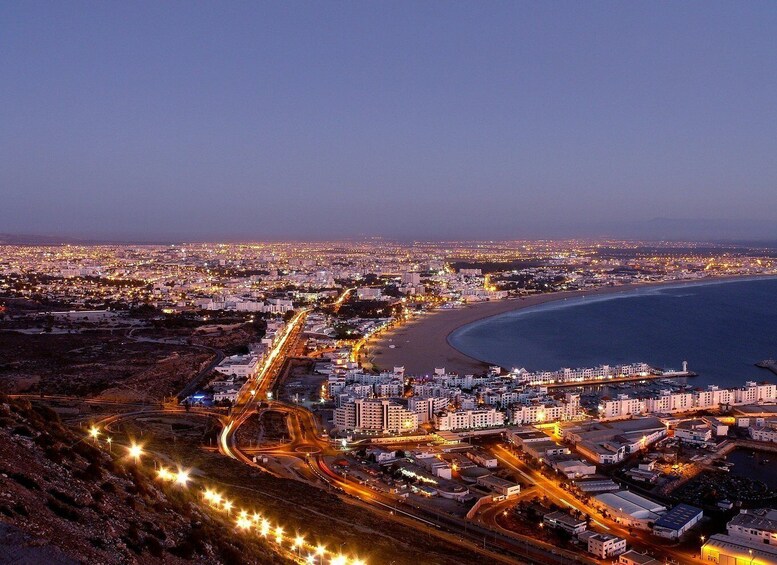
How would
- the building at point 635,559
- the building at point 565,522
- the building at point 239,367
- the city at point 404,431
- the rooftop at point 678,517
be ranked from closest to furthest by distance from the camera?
the building at point 635,559, the city at point 404,431, the building at point 565,522, the rooftop at point 678,517, the building at point 239,367

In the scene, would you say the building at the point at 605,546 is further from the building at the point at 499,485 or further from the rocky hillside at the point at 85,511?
the rocky hillside at the point at 85,511

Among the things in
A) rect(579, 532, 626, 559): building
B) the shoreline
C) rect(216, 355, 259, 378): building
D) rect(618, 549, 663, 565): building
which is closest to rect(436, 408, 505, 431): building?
the shoreline

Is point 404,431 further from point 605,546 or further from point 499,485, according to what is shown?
point 605,546

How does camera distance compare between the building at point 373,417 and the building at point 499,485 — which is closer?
the building at point 499,485

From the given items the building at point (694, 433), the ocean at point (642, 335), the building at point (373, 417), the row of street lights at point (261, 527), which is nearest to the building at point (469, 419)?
the building at point (373, 417)

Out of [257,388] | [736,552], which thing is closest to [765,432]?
[736,552]

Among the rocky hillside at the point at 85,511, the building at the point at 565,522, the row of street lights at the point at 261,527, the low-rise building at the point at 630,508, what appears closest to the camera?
the rocky hillside at the point at 85,511

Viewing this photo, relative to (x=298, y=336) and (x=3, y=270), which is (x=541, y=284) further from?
(x=3, y=270)

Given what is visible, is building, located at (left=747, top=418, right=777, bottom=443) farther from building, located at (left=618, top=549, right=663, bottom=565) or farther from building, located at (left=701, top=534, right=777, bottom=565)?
building, located at (left=618, top=549, right=663, bottom=565)
